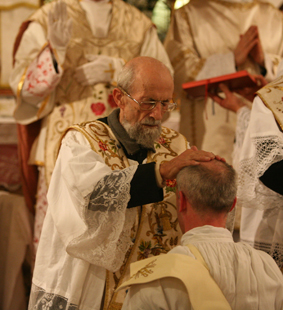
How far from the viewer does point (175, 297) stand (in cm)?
130

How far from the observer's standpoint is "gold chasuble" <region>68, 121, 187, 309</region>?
6.40 ft

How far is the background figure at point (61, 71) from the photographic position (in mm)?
3082

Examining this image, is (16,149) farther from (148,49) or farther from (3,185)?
(148,49)

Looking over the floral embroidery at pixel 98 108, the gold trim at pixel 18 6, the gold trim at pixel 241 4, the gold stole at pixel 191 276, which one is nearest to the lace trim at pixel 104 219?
the gold stole at pixel 191 276

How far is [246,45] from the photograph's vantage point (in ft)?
12.1

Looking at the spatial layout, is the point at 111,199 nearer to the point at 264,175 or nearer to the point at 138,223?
the point at 138,223

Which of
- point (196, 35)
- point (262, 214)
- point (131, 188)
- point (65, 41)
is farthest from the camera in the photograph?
point (196, 35)

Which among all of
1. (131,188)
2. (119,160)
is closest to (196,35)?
(119,160)

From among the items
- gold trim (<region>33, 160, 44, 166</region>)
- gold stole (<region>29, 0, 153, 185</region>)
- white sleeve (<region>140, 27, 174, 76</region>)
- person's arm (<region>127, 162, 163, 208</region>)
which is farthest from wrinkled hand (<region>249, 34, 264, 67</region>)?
person's arm (<region>127, 162, 163, 208</region>)

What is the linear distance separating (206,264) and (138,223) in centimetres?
70

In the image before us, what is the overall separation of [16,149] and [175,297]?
280 cm

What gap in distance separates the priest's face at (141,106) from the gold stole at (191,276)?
0.83 m

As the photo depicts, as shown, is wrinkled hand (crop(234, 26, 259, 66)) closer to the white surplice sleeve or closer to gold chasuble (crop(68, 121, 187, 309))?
gold chasuble (crop(68, 121, 187, 309))

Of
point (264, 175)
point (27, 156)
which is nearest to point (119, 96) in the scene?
point (264, 175)
